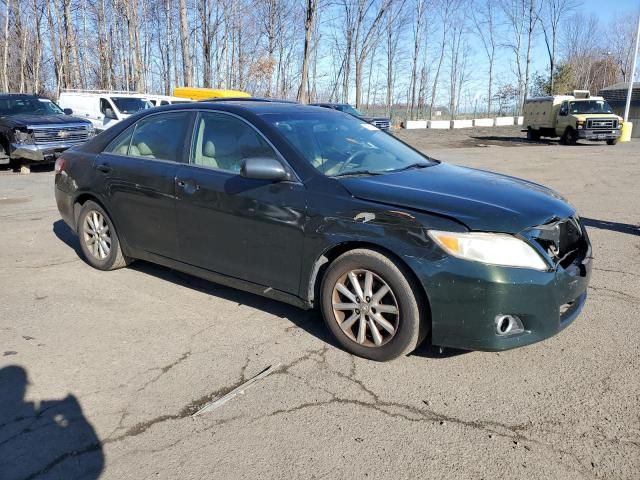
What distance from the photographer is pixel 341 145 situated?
13.8 ft

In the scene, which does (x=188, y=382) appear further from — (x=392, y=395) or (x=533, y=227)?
(x=533, y=227)

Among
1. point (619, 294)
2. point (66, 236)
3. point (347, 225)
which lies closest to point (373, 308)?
point (347, 225)

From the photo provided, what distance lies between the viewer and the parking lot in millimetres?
2561

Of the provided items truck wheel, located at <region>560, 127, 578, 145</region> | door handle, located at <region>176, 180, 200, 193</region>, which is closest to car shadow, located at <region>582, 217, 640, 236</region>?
door handle, located at <region>176, 180, 200, 193</region>

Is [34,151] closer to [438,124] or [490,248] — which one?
[490,248]

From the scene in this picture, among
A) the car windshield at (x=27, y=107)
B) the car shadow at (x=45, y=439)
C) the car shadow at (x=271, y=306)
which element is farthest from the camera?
the car windshield at (x=27, y=107)

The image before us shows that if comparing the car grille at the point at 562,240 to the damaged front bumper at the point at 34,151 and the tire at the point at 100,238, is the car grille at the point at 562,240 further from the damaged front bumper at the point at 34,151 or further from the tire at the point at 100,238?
the damaged front bumper at the point at 34,151

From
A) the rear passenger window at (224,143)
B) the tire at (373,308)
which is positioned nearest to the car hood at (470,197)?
the tire at (373,308)

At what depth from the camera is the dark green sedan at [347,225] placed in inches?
123

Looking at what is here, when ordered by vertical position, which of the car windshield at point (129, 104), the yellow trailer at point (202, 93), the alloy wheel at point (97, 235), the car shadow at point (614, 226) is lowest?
the car shadow at point (614, 226)

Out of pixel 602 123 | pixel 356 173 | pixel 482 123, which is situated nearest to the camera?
pixel 356 173

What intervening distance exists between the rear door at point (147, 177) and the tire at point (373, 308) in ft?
5.39

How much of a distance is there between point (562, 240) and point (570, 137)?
25368 mm

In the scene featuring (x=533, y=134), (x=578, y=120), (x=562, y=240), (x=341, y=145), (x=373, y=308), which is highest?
(x=578, y=120)
